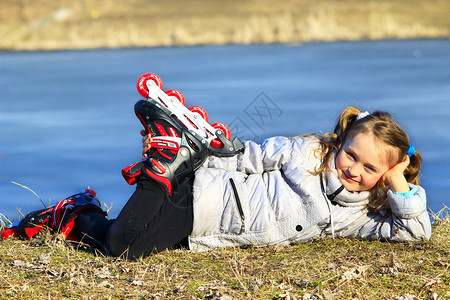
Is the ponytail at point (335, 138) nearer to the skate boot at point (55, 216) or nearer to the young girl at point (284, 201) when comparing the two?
the young girl at point (284, 201)

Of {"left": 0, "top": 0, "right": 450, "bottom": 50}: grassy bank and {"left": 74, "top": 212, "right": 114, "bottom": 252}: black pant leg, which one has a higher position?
{"left": 0, "top": 0, "right": 450, "bottom": 50}: grassy bank

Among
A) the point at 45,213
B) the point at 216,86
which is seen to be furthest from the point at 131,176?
the point at 216,86

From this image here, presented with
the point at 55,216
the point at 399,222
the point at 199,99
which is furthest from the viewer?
the point at 199,99

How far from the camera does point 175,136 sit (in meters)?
3.97

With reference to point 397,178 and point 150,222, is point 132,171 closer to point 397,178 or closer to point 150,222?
Answer: point 150,222

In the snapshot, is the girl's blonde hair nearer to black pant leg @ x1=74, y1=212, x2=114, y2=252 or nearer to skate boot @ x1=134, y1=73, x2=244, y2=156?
skate boot @ x1=134, y1=73, x2=244, y2=156

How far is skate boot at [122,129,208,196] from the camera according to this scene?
3760 mm

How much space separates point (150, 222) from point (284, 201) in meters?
0.83

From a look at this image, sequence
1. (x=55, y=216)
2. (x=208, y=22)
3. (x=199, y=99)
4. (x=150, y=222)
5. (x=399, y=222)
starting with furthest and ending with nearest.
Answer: (x=208, y=22) < (x=199, y=99) < (x=55, y=216) < (x=399, y=222) < (x=150, y=222)

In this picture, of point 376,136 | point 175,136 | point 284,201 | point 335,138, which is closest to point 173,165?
point 175,136

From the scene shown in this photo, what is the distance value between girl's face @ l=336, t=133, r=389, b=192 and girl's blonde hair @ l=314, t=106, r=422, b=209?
0.05 meters

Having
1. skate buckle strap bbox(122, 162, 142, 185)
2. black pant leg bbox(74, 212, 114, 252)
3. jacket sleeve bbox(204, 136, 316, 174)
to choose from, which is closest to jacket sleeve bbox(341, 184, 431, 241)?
jacket sleeve bbox(204, 136, 316, 174)

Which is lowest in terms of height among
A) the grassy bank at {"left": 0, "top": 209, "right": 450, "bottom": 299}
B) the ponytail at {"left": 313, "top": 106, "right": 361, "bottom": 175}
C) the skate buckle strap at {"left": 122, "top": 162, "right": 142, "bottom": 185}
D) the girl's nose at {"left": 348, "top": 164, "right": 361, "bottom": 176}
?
the grassy bank at {"left": 0, "top": 209, "right": 450, "bottom": 299}

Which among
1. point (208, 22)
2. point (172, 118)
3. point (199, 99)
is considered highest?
point (208, 22)
